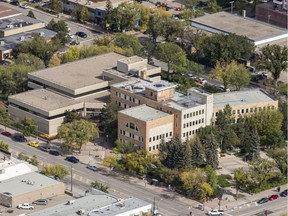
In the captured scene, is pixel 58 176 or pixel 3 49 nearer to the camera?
pixel 58 176

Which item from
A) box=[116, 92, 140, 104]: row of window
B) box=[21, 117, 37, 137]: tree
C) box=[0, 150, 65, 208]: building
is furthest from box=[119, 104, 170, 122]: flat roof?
box=[0, 150, 65, 208]: building

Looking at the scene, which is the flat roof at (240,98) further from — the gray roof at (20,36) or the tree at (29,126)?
the gray roof at (20,36)

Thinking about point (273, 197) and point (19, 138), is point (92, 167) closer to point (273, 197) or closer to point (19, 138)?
point (19, 138)

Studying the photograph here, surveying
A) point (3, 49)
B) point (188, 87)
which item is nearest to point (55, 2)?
point (3, 49)

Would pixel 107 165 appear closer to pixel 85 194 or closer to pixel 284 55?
pixel 85 194

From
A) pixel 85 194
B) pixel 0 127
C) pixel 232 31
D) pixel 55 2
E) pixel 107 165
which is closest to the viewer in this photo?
pixel 85 194

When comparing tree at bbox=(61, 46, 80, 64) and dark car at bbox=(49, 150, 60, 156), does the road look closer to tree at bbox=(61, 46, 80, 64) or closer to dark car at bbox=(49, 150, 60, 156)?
dark car at bbox=(49, 150, 60, 156)

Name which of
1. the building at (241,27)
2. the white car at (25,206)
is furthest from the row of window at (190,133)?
the building at (241,27)
